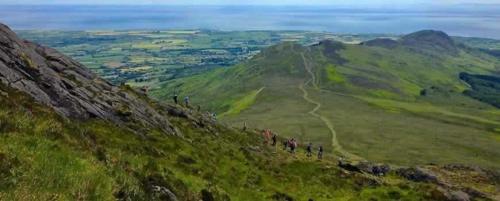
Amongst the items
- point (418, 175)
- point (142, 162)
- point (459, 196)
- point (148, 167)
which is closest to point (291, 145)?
point (418, 175)

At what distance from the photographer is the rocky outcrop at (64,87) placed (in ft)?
122

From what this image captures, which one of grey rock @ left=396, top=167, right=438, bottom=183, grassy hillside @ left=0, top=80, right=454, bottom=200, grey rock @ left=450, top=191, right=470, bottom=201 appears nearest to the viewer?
grassy hillside @ left=0, top=80, right=454, bottom=200

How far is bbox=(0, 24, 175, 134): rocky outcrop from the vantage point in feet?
122

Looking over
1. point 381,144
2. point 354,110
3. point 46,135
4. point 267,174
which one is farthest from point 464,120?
point 46,135

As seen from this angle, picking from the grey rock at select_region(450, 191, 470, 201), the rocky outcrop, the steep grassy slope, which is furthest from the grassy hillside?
the rocky outcrop

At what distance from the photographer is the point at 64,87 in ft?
137

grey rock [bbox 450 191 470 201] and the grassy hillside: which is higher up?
the grassy hillside

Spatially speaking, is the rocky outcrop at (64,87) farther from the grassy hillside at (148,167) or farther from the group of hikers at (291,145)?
the group of hikers at (291,145)

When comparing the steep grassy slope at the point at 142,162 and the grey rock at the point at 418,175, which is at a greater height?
the steep grassy slope at the point at 142,162

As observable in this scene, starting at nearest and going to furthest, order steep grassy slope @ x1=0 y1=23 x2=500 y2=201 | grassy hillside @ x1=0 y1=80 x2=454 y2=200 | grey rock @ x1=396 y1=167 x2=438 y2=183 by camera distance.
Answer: grassy hillside @ x1=0 y1=80 x2=454 y2=200, steep grassy slope @ x1=0 y1=23 x2=500 y2=201, grey rock @ x1=396 y1=167 x2=438 y2=183

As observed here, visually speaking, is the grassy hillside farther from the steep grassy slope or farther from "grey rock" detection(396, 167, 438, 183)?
"grey rock" detection(396, 167, 438, 183)

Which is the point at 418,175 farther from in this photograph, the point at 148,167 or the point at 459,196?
the point at 148,167

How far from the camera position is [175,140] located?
141 feet

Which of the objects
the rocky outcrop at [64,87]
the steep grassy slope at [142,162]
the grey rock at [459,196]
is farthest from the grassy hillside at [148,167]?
the rocky outcrop at [64,87]
